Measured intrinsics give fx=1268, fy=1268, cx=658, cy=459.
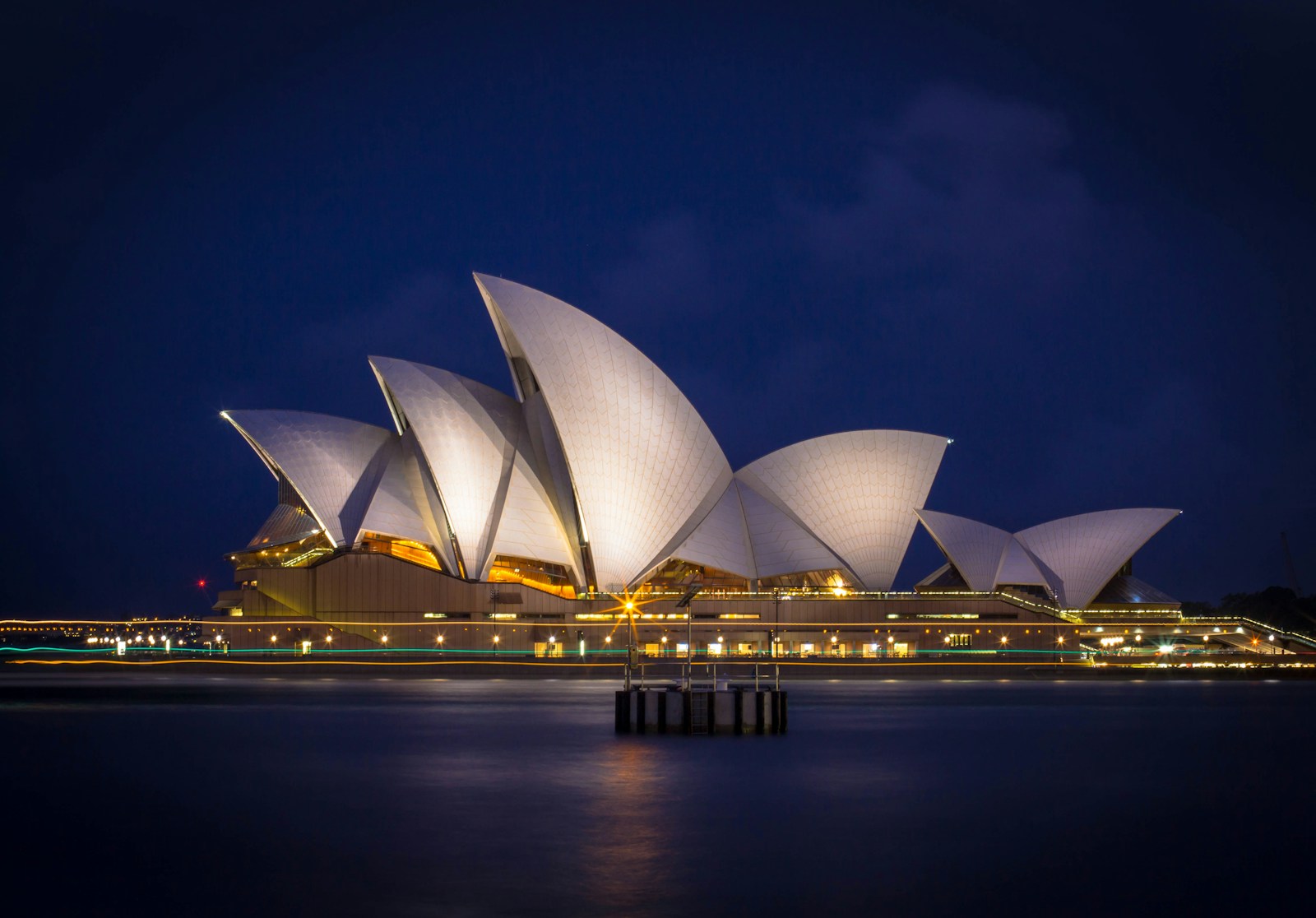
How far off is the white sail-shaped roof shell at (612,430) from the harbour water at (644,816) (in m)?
25.7

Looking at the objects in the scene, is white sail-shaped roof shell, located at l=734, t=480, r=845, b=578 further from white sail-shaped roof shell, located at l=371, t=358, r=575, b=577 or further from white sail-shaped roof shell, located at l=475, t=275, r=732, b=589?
white sail-shaped roof shell, located at l=371, t=358, r=575, b=577

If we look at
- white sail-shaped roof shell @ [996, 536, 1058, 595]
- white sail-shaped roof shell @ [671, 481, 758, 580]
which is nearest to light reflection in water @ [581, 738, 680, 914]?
white sail-shaped roof shell @ [671, 481, 758, 580]

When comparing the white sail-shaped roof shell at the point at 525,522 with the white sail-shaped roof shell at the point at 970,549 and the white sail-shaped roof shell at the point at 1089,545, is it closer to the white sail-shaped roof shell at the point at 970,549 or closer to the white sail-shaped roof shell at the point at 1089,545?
the white sail-shaped roof shell at the point at 970,549

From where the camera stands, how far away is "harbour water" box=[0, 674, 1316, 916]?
1380 centimetres

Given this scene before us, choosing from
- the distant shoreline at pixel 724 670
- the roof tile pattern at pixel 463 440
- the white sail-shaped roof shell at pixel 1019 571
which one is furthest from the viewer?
the white sail-shaped roof shell at pixel 1019 571

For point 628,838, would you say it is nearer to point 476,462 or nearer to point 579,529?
point 476,462

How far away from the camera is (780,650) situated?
7000cm

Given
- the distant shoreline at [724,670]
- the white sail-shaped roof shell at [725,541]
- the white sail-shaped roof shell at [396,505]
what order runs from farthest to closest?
the white sail-shaped roof shell at [725,541], the white sail-shaped roof shell at [396,505], the distant shoreline at [724,670]

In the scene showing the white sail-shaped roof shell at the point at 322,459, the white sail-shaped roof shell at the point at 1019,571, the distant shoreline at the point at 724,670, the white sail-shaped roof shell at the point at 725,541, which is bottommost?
the distant shoreline at the point at 724,670

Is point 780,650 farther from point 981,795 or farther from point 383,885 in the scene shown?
point 383,885

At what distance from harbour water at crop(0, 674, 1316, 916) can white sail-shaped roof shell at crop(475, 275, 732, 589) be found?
25.7 m

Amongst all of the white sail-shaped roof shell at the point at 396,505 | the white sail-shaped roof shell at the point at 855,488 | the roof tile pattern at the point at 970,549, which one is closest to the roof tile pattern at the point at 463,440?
the white sail-shaped roof shell at the point at 396,505

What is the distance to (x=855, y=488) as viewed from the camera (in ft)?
234

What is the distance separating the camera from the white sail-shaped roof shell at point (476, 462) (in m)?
61.3
